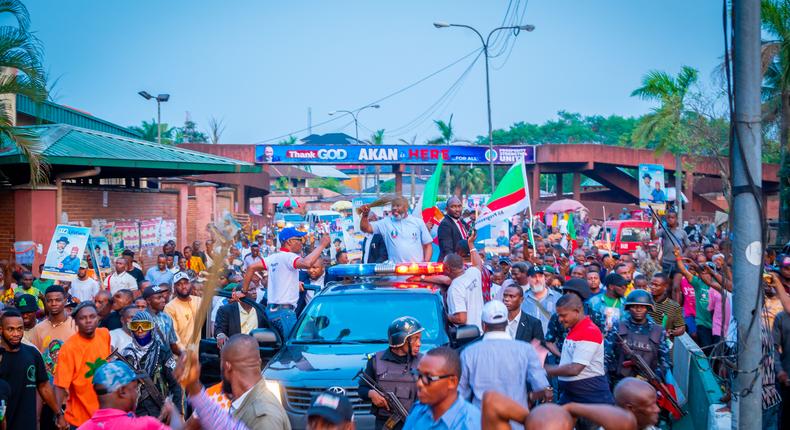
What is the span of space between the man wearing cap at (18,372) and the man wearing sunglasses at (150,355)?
30.0 inches

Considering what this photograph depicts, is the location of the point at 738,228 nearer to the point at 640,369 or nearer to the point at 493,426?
the point at 640,369

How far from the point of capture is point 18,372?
6.83 m

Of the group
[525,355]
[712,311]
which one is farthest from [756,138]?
[712,311]

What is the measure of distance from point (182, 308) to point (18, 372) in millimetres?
2930

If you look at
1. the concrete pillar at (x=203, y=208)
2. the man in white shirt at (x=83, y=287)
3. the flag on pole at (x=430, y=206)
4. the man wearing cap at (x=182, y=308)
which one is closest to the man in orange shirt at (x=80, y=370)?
the man wearing cap at (x=182, y=308)

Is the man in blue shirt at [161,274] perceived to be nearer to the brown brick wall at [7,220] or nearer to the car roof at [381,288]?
the brown brick wall at [7,220]

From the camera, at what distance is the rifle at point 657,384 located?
7.34m

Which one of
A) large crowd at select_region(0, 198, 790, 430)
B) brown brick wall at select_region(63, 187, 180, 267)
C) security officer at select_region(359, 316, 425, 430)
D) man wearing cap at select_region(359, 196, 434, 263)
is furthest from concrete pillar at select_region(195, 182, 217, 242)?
security officer at select_region(359, 316, 425, 430)

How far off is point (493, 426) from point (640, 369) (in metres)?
3.79

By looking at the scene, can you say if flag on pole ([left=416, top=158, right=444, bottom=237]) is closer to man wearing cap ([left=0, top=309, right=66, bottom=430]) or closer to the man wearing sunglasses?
the man wearing sunglasses

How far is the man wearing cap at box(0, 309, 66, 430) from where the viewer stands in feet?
22.3

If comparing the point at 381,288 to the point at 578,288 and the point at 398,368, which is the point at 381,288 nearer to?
the point at 578,288

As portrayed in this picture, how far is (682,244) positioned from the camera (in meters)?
13.4

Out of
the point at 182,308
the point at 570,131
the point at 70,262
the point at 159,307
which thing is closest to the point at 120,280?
the point at 70,262
